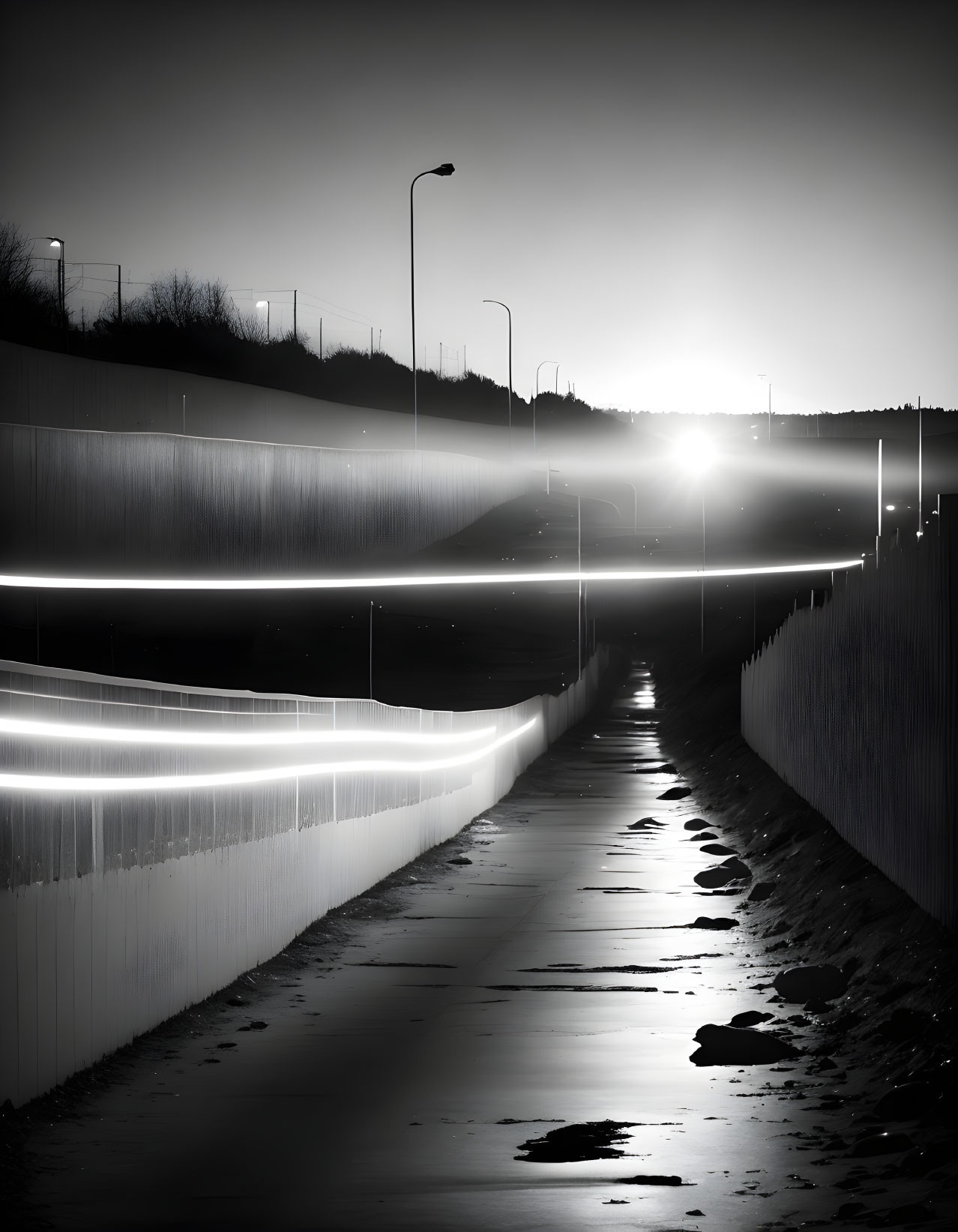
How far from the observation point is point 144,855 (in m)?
10.9

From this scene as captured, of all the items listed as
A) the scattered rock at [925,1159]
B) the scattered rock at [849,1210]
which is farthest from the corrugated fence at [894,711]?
the scattered rock at [849,1210]

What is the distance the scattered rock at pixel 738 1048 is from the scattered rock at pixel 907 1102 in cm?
207

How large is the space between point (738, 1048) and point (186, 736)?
4.20 meters

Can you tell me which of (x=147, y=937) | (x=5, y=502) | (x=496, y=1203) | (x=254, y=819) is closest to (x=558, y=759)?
(x=5, y=502)

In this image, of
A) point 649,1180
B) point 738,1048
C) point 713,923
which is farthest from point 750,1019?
point 713,923

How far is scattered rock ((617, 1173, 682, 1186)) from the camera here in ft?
25.3

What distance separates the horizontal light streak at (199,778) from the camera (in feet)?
29.7

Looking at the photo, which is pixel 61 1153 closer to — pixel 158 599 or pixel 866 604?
pixel 866 604

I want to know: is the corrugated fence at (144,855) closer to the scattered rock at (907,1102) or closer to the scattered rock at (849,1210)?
the scattered rock at (849,1210)

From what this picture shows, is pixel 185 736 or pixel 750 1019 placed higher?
pixel 185 736

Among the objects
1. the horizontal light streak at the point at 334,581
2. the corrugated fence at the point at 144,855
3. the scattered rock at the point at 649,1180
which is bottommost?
the scattered rock at the point at 649,1180

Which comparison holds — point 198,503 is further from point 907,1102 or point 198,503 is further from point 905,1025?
point 907,1102

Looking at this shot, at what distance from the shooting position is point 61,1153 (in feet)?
26.9

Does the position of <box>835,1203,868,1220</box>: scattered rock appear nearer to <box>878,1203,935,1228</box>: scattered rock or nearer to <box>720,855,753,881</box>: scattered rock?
A: <box>878,1203,935,1228</box>: scattered rock
